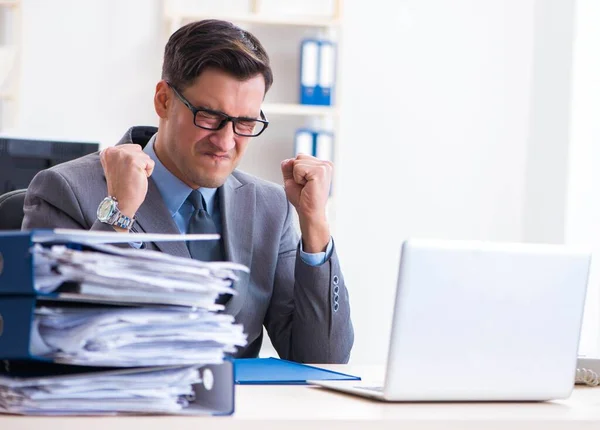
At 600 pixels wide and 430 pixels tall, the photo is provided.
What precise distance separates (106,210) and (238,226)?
0.49 meters

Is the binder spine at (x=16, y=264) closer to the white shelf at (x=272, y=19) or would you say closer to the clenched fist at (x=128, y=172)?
the clenched fist at (x=128, y=172)

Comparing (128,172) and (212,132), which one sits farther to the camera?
(212,132)

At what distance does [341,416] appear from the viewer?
990 millimetres

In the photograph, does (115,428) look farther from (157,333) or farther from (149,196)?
(149,196)

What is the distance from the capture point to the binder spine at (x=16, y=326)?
86cm

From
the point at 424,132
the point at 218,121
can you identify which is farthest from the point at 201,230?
the point at 424,132

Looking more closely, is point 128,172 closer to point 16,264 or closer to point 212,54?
point 212,54

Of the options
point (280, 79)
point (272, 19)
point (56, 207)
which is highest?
point (272, 19)

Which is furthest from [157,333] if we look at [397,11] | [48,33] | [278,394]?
[397,11]

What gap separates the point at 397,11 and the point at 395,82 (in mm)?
337

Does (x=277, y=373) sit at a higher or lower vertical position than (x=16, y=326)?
lower

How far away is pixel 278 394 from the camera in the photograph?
120 cm

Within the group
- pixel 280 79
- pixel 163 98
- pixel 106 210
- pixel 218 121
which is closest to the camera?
pixel 106 210

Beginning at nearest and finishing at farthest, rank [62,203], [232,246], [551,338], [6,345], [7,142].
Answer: [6,345] < [551,338] < [62,203] < [232,246] < [7,142]
